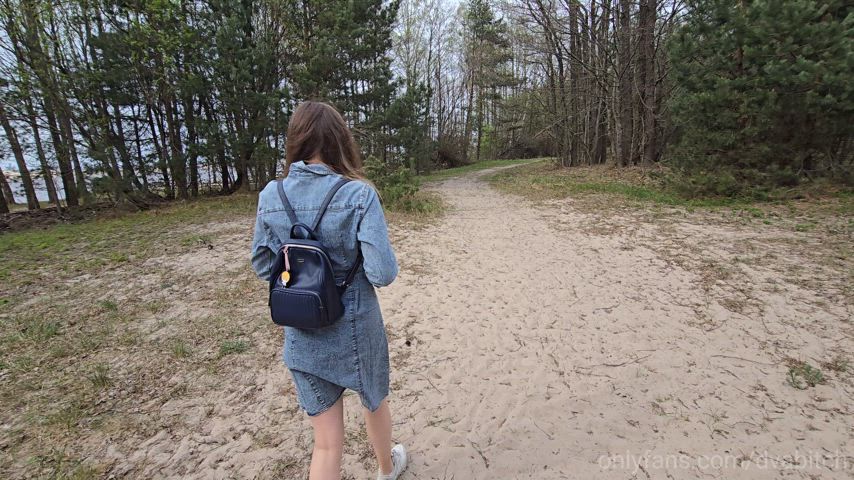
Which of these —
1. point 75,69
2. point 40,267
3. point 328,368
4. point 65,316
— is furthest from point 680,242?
Result: point 75,69

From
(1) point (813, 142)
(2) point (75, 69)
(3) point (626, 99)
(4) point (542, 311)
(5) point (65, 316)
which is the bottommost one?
(4) point (542, 311)

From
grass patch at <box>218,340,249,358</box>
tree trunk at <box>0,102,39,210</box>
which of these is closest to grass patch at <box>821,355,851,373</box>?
grass patch at <box>218,340,249,358</box>

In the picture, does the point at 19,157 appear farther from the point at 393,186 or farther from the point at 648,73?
the point at 648,73

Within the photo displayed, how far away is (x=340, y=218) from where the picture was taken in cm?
132

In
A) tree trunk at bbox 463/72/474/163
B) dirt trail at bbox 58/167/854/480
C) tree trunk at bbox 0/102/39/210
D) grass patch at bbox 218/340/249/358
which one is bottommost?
dirt trail at bbox 58/167/854/480

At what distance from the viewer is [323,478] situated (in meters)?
1.42

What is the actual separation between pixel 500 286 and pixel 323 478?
368 cm

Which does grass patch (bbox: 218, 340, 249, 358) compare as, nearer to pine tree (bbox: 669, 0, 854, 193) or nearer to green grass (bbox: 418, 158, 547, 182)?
pine tree (bbox: 669, 0, 854, 193)

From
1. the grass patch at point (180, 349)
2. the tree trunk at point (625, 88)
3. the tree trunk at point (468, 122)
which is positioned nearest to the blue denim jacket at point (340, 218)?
the grass patch at point (180, 349)

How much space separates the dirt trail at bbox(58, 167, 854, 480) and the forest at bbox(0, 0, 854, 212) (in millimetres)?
3685

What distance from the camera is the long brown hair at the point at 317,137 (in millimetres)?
1370

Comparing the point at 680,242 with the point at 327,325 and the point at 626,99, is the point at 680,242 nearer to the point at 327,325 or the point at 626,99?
the point at 327,325

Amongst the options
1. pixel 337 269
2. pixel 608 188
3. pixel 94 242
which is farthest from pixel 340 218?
pixel 608 188

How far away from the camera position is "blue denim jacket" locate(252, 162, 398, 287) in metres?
1.33
